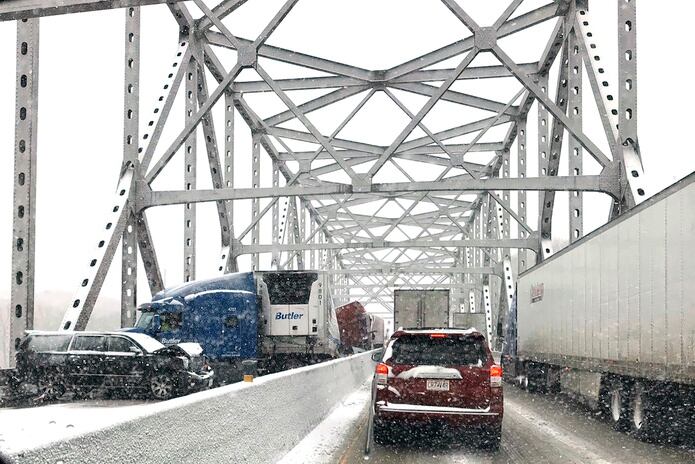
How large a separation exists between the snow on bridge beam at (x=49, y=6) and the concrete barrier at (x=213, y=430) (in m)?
3.70

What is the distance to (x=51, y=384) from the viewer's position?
60.2 feet

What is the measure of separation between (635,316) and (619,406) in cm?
184

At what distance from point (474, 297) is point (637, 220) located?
59112 mm

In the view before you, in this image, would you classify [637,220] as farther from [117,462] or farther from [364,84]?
[364,84]

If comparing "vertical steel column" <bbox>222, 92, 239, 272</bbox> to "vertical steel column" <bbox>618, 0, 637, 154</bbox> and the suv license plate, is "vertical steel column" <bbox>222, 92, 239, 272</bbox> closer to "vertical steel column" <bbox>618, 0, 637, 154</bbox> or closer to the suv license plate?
"vertical steel column" <bbox>618, 0, 637, 154</bbox>

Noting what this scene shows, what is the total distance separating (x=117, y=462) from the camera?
4402mm

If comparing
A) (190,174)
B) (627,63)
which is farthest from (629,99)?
(190,174)

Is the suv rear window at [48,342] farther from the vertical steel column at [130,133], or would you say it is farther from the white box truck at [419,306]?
the white box truck at [419,306]

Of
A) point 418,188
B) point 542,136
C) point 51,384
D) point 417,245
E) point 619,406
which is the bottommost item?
point 51,384

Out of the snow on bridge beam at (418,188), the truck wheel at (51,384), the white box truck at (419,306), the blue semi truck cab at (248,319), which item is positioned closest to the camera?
the truck wheel at (51,384)

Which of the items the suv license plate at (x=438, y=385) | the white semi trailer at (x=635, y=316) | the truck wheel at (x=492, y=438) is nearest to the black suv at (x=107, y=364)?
the white semi trailer at (x=635, y=316)

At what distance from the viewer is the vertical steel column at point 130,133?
78.6 feet

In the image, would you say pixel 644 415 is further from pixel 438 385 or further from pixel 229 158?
pixel 229 158

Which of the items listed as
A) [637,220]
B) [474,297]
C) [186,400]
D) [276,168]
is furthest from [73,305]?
[474,297]
